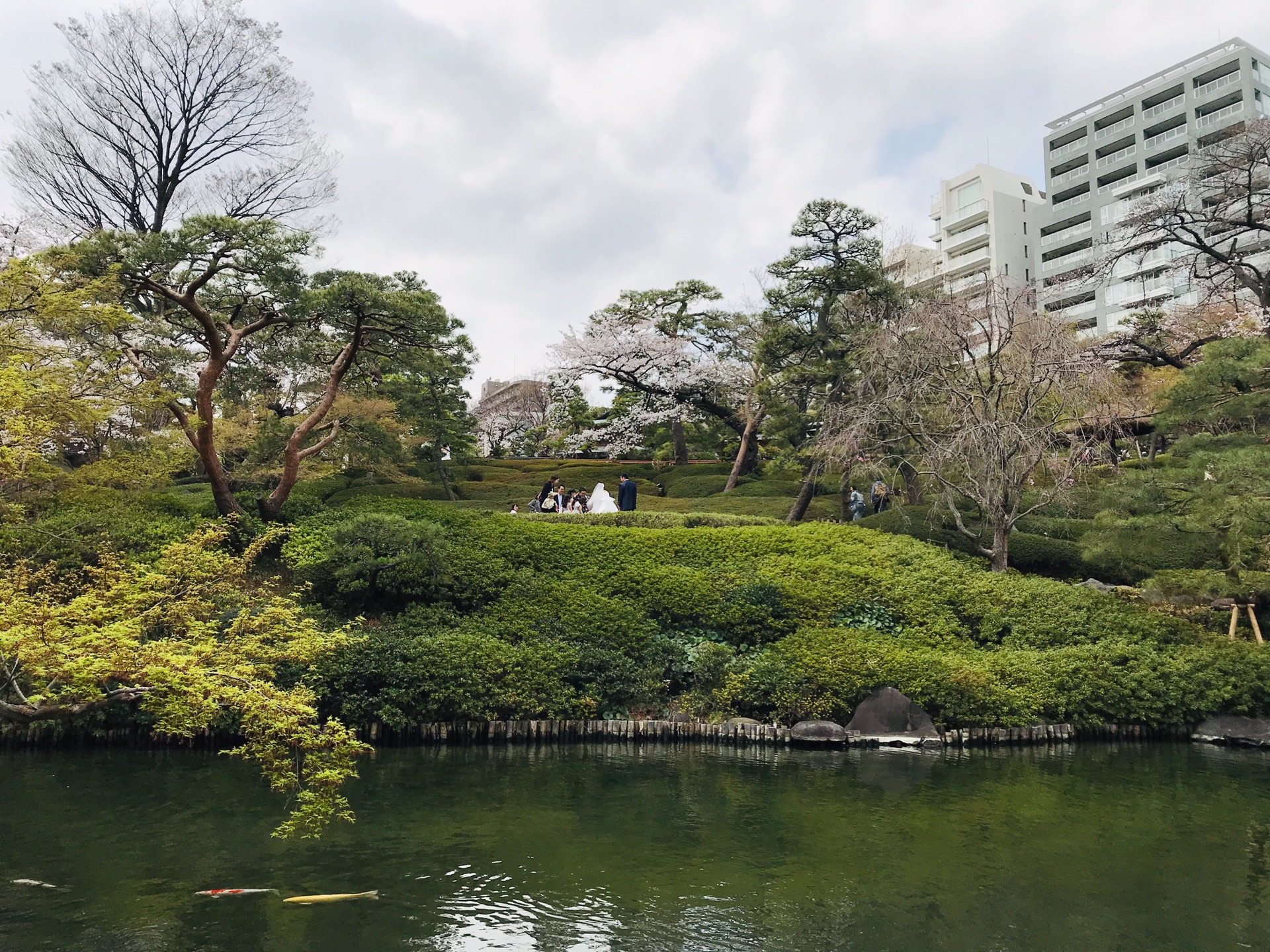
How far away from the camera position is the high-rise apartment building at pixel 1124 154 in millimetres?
40281

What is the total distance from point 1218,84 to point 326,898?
52531 millimetres

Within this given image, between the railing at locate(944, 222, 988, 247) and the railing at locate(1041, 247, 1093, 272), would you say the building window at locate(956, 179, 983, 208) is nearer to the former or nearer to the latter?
the railing at locate(944, 222, 988, 247)

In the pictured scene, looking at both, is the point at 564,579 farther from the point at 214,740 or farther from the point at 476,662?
the point at 214,740

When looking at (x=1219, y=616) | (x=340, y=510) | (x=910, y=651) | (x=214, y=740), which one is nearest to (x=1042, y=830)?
(x=910, y=651)

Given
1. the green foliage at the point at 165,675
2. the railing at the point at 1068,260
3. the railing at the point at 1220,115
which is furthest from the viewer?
the railing at the point at 1068,260

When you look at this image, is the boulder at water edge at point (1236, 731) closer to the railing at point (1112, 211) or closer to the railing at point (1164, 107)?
the railing at point (1112, 211)

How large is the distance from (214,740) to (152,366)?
33.3ft

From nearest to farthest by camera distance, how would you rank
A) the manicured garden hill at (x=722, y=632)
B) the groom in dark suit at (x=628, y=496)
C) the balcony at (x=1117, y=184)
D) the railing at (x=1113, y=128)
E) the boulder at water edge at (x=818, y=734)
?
the boulder at water edge at (x=818, y=734) < the manicured garden hill at (x=722, y=632) < the groom in dark suit at (x=628, y=496) < the balcony at (x=1117, y=184) < the railing at (x=1113, y=128)

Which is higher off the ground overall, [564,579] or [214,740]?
[564,579]

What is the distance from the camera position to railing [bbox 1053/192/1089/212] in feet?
155

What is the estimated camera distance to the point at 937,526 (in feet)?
58.0

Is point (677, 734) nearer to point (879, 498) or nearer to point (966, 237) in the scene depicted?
point (879, 498)

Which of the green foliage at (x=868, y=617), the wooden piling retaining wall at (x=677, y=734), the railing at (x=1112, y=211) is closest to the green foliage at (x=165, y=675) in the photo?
the wooden piling retaining wall at (x=677, y=734)

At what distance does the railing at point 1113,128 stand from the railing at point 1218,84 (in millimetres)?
3537
